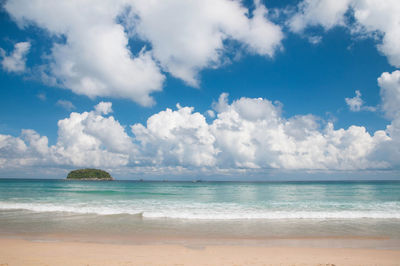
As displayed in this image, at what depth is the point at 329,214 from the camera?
20.5 metres

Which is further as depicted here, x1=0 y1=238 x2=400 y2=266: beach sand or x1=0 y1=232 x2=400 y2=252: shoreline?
x1=0 y1=232 x2=400 y2=252: shoreline

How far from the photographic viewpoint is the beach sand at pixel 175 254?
356 inches

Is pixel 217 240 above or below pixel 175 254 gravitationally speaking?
below

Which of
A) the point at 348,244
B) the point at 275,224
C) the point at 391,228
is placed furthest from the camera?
the point at 275,224

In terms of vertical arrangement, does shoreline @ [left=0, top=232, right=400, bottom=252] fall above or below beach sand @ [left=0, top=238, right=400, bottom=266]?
below

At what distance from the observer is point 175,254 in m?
10.0

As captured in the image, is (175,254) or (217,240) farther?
(217,240)

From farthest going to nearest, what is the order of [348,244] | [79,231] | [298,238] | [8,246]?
[79,231] → [298,238] → [348,244] → [8,246]

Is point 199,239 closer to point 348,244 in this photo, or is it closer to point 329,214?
point 348,244

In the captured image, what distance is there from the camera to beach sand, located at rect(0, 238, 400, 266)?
29.6 feet

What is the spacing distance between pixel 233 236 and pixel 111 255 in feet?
22.1

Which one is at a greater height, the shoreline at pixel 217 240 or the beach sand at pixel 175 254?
the beach sand at pixel 175 254

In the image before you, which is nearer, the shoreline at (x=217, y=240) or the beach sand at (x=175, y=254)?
the beach sand at (x=175, y=254)

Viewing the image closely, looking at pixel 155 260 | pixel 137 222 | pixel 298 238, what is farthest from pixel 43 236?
pixel 298 238
